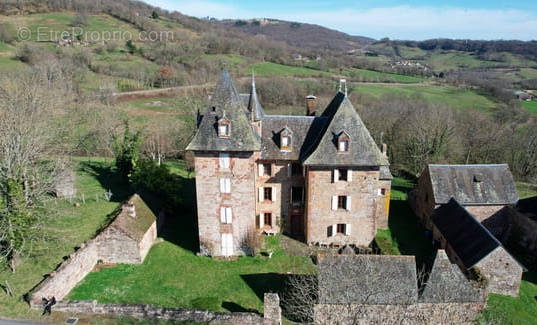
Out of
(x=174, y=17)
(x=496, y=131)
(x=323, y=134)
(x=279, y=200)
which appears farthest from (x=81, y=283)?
(x=174, y=17)

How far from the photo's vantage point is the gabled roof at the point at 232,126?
100 feet

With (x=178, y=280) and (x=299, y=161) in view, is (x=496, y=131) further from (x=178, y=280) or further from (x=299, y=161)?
(x=178, y=280)

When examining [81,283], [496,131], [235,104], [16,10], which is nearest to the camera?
[81,283]

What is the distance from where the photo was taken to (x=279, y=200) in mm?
35969

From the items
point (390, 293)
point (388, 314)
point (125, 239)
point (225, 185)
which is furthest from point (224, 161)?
point (388, 314)

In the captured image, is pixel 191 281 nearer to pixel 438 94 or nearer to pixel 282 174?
pixel 282 174

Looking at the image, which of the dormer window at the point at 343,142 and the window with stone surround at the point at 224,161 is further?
the dormer window at the point at 343,142

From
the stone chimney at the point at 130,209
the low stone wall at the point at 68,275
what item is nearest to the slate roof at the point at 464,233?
the stone chimney at the point at 130,209

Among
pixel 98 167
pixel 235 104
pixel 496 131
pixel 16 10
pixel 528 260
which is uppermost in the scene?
pixel 16 10

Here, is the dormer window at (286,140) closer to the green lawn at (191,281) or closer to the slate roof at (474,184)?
the green lawn at (191,281)

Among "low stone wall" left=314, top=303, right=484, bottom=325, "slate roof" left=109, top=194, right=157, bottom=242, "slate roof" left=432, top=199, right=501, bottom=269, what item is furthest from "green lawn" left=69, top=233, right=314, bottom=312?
"slate roof" left=432, top=199, right=501, bottom=269

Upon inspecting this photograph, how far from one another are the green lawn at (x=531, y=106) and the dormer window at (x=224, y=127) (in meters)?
62.6

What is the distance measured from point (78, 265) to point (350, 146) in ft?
79.9

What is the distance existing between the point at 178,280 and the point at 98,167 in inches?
1228
